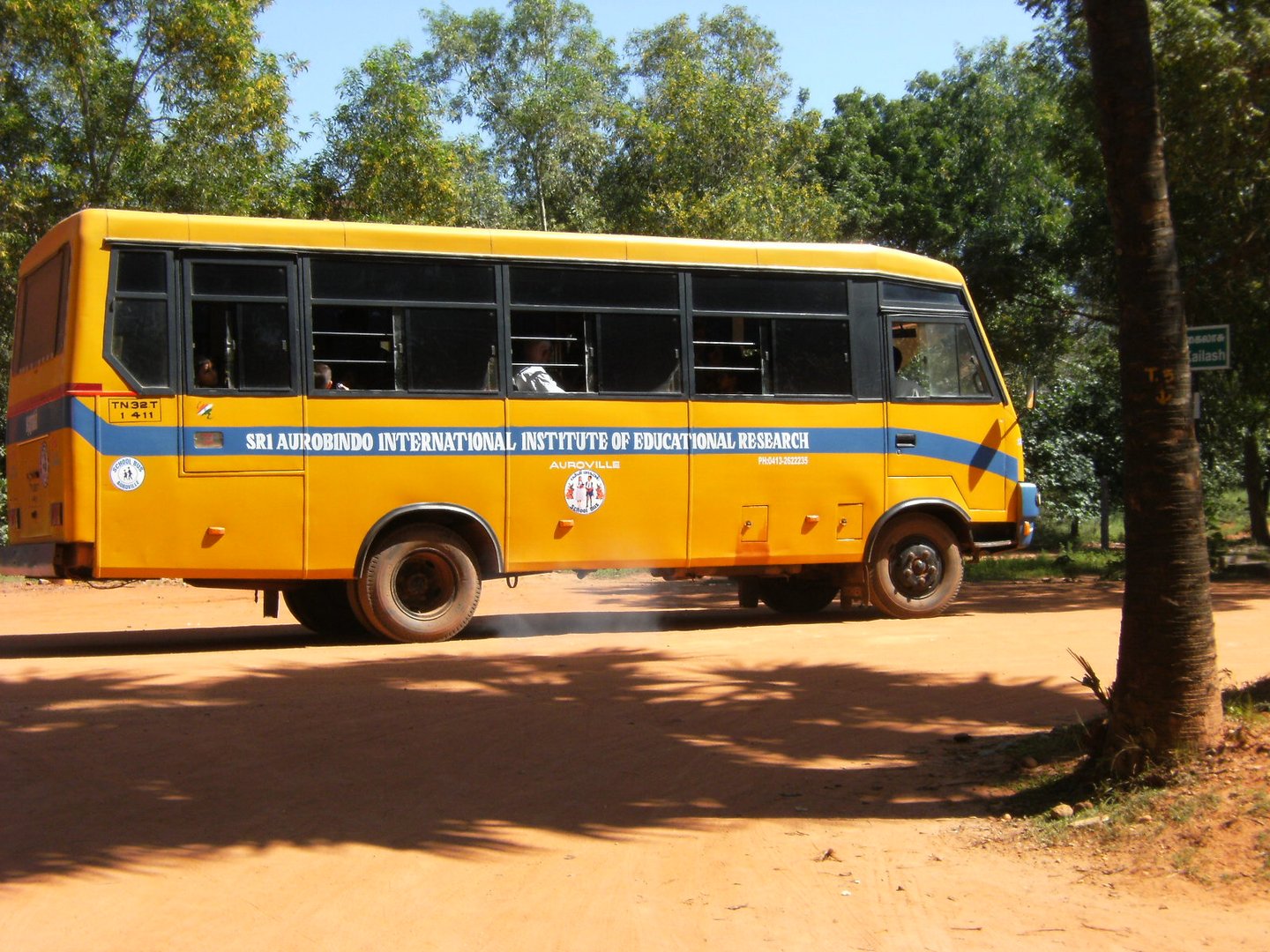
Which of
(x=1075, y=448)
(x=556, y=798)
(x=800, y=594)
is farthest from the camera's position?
(x=1075, y=448)

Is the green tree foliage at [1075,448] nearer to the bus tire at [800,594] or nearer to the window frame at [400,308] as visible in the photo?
the bus tire at [800,594]

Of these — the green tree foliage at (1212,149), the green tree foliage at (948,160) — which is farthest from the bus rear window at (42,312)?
the green tree foliage at (948,160)

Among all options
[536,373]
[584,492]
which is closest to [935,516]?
[584,492]

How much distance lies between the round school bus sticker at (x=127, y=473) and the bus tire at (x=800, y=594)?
260 inches

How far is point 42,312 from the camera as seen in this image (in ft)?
35.1

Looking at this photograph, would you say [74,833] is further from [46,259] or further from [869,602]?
Result: [869,602]

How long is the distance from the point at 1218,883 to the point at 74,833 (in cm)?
457

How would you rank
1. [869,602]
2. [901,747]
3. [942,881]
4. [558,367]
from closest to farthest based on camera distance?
[942,881]
[901,747]
[558,367]
[869,602]

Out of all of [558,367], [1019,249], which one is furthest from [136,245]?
[1019,249]

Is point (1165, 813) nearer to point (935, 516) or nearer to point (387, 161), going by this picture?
point (935, 516)

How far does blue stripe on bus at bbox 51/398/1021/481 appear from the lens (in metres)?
10.2

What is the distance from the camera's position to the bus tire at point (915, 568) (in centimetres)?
1260

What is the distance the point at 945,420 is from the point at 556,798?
7536mm

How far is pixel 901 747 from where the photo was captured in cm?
740
